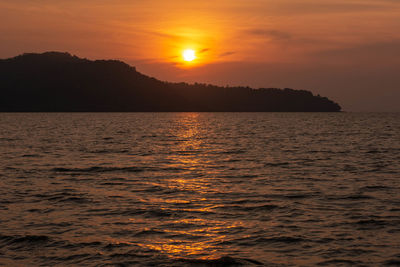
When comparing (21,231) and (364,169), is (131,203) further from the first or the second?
(364,169)

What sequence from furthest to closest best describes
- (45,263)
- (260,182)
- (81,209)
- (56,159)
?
(56,159) → (260,182) → (81,209) → (45,263)

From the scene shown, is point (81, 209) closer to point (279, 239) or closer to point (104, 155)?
point (279, 239)

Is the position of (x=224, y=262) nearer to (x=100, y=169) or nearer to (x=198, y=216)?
(x=198, y=216)

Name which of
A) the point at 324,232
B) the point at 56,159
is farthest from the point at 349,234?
the point at 56,159

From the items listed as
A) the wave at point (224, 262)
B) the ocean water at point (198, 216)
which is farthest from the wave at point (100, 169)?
the wave at point (224, 262)

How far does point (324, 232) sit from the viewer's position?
59.7ft

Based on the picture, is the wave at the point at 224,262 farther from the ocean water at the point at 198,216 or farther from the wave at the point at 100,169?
the wave at the point at 100,169

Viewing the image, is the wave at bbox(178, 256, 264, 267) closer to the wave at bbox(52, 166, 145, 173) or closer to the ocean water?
the ocean water

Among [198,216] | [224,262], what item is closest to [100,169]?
[198,216]

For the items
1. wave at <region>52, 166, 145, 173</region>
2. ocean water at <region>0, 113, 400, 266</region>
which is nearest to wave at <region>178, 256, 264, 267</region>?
ocean water at <region>0, 113, 400, 266</region>

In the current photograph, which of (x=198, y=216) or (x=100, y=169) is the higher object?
(x=198, y=216)

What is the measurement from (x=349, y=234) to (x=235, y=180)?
14.2 metres

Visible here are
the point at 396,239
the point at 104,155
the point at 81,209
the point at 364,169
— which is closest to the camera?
the point at 396,239

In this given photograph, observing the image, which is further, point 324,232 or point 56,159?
point 56,159
